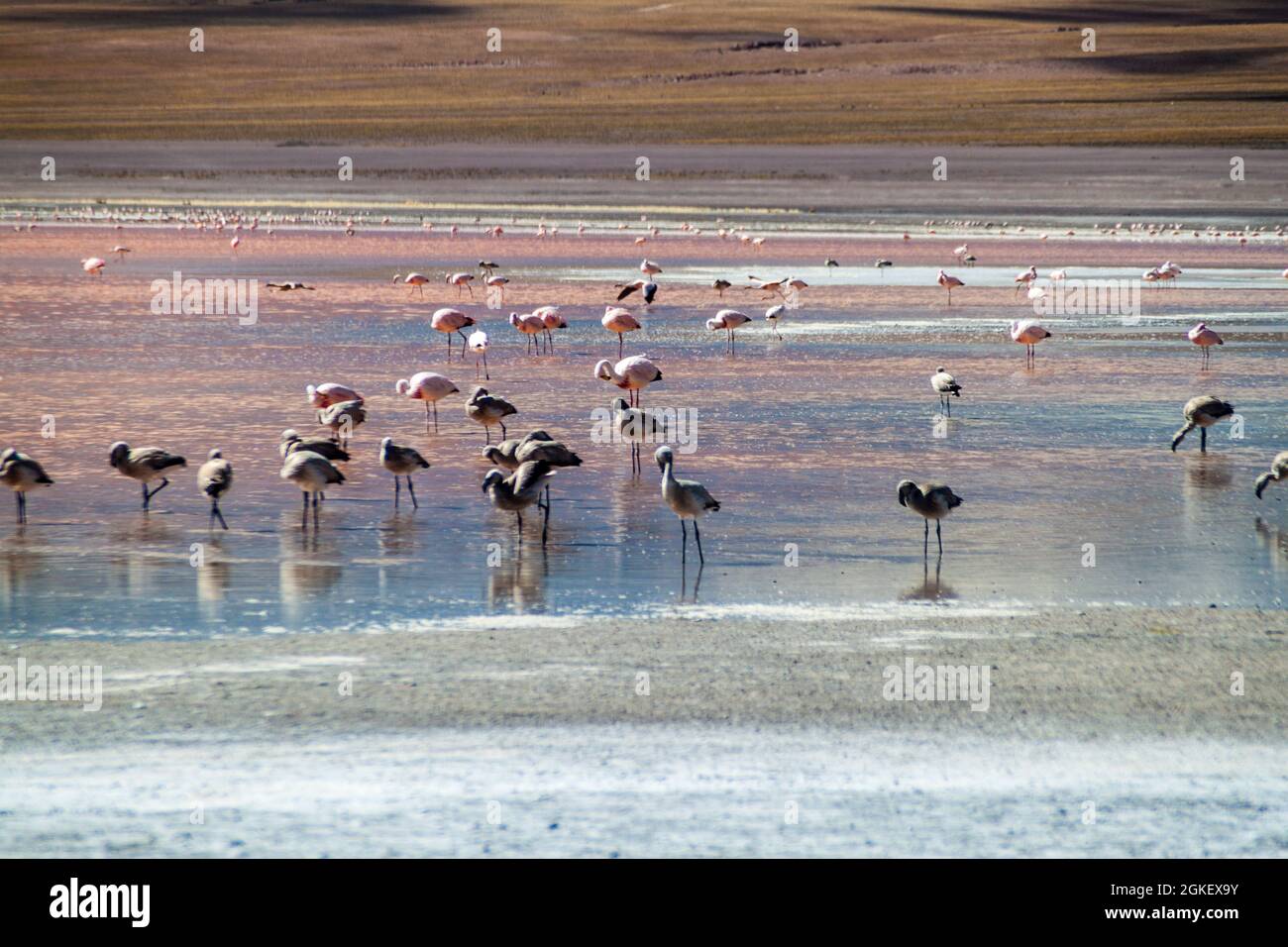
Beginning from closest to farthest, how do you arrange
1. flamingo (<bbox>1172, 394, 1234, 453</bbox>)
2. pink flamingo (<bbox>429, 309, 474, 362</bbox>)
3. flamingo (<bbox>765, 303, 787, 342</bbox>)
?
1. flamingo (<bbox>1172, 394, 1234, 453</bbox>)
2. pink flamingo (<bbox>429, 309, 474, 362</bbox>)
3. flamingo (<bbox>765, 303, 787, 342</bbox>)

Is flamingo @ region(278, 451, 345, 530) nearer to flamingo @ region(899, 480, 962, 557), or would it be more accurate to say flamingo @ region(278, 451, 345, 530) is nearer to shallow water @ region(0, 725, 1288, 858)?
flamingo @ region(899, 480, 962, 557)

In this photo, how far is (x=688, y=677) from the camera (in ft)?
24.9

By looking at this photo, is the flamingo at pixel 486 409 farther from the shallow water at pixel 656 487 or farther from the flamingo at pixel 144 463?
the flamingo at pixel 144 463

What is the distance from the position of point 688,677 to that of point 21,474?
503 cm

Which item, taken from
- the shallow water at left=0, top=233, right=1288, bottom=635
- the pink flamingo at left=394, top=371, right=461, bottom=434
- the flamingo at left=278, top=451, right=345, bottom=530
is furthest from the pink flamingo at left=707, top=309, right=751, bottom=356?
the flamingo at left=278, top=451, right=345, bottom=530

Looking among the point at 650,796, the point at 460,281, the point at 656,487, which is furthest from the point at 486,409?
the point at 460,281

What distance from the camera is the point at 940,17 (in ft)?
414

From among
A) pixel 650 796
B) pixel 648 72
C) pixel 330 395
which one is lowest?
pixel 650 796

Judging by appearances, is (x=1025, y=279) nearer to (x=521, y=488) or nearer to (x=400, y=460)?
(x=400, y=460)

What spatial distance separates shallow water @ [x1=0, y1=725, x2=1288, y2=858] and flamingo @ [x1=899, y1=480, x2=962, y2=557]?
119 inches

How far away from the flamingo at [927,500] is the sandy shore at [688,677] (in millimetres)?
1213

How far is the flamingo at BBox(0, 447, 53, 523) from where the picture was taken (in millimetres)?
10523

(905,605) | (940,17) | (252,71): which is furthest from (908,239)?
(940,17)
